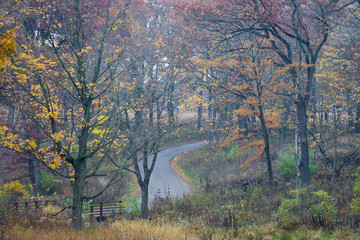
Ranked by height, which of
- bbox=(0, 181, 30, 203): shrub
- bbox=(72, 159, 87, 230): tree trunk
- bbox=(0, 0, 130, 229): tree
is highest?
bbox=(0, 0, 130, 229): tree

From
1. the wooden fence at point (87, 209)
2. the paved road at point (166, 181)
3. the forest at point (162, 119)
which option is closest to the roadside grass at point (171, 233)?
the forest at point (162, 119)

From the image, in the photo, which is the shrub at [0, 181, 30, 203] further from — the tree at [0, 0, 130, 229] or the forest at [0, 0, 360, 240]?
the tree at [0, 0, 130, 229]

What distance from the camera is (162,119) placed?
488 inches

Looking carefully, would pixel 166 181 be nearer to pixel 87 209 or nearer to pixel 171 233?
pixel 87 209

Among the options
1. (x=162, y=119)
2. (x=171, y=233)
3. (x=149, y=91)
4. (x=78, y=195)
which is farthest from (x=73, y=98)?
(x=171, y=233)

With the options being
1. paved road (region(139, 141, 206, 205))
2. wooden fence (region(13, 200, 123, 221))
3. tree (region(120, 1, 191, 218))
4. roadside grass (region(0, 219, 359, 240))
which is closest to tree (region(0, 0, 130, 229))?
roadside grass (region(0, 219, 359, 240))

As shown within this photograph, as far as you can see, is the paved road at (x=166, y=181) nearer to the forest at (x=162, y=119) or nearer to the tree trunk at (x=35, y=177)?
the forest at (x=162, y=119)

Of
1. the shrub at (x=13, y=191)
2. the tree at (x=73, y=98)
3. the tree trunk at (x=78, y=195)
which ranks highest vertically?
the tree at (x=73, y=98)

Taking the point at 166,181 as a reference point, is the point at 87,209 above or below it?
above

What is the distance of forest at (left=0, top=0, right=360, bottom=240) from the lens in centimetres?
747

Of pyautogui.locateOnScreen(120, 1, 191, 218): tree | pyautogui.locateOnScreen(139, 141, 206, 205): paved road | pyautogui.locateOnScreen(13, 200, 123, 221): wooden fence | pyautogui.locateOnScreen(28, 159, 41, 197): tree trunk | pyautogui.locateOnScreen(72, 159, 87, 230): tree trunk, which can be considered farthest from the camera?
pyautogui.locateOnScreen(139, 141, 206, 205): paved road

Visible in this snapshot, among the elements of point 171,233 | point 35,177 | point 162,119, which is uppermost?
point 162,119

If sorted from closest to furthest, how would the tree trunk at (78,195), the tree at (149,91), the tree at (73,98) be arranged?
1. the tree at (73,98)
2. the tree trunk at (78,195)
3. the tree at (149,91)

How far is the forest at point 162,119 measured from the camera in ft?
24.5
